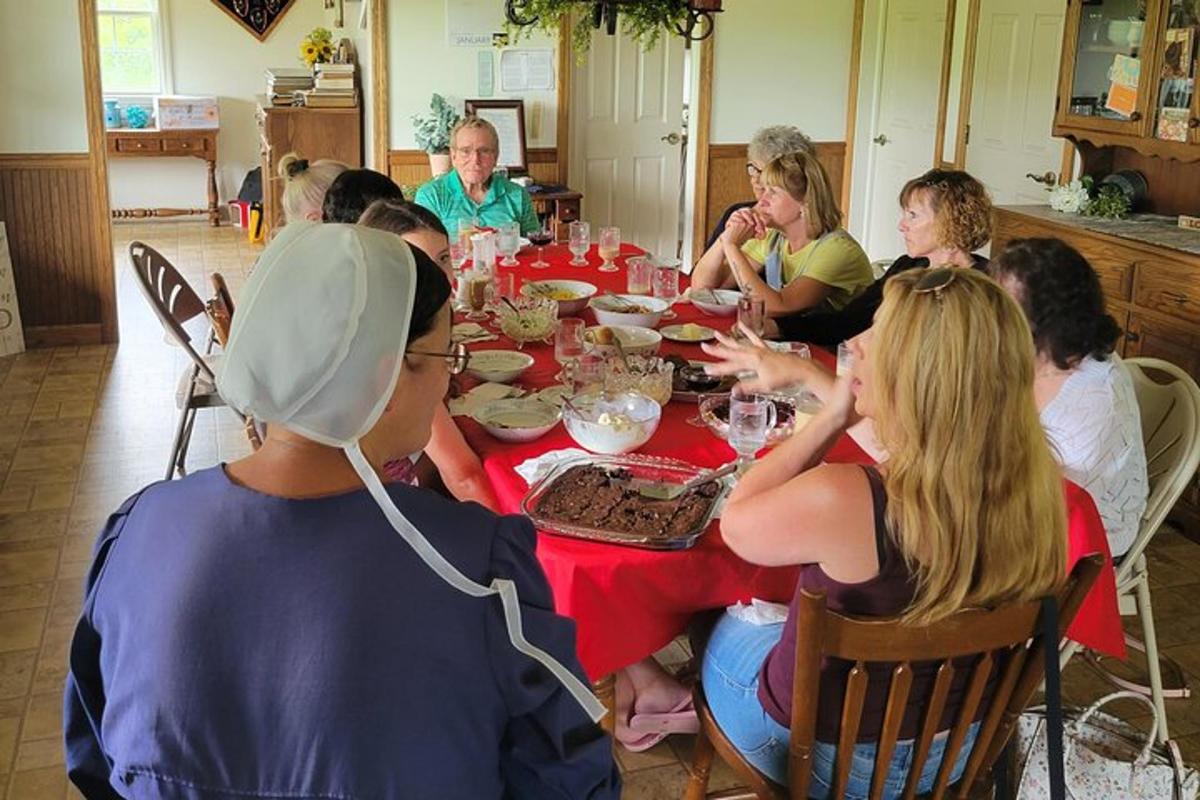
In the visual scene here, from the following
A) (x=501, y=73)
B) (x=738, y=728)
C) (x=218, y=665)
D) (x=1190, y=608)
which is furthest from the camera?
(x=501, y=73)

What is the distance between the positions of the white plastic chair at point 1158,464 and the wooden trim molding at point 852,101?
176 inches

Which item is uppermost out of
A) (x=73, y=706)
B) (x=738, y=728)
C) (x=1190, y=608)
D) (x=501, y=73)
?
(x=501, y=73)

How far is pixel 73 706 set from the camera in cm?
125

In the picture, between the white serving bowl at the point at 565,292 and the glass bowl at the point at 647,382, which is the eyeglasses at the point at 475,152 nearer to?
the white serving bowl at the point at 565,292

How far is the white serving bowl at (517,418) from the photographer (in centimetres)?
233

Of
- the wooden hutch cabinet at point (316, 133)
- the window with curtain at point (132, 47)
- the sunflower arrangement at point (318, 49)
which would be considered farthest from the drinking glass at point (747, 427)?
the window with curtain at point (132, 47)

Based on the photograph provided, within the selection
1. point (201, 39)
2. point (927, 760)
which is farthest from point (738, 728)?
point (201, 39)

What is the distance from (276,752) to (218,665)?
3.8 inches

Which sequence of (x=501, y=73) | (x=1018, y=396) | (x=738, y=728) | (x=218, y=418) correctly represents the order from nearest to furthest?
(x=1018, y=396) → (x=738, y=728) → (x=218, y=418) → (x=501, y=73)

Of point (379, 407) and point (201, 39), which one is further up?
point (201, 39)

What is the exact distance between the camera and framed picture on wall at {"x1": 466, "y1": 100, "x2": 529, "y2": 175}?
643cm

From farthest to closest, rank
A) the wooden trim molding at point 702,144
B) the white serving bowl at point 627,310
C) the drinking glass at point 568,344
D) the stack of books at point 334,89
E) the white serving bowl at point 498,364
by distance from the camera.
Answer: the stack of books at point 334,89 < the wooden trim molding at point 702,144 < the white serving bowl at point 627,310 < the drinking glass at point 568,344 < the white serving bowl at point 498,364

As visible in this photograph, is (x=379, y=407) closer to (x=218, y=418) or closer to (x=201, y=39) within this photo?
(x=218, y=418)

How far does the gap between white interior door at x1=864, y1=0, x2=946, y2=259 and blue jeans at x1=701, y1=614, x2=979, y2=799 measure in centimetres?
517
